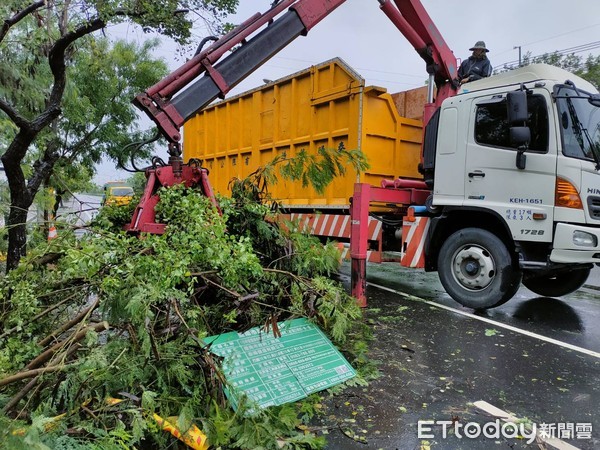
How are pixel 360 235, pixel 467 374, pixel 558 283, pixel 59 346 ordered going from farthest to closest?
pixel 558 283 < pixel 360 235 < pixel 467 374 < pixel 59 346

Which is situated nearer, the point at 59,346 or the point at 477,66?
the point at 59,346

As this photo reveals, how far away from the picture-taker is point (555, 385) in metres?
3.10

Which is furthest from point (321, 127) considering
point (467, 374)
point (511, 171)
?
point (467, 374)

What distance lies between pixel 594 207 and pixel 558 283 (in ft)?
6.10

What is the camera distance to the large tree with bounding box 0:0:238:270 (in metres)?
4.73

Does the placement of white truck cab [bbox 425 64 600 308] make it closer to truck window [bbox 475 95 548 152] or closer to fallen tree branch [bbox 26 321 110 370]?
truck window [bbox 475 95 548 152]

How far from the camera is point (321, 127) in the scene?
6312mm

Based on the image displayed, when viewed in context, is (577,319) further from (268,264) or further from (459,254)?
(268,264)

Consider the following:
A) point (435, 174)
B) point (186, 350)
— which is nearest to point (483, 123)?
point (435, 174)

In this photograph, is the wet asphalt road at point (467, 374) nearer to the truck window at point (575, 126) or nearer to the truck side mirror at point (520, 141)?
the truck side mirror at point (520, 141)

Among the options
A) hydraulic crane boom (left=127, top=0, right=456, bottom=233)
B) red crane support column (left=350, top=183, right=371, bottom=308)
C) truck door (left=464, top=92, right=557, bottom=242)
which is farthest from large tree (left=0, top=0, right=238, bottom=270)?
truck door (left=464, top=92, right=557, bottom=242)

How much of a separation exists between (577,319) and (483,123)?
249 centimetres

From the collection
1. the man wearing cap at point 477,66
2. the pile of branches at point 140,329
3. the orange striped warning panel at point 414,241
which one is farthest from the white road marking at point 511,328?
the man wearing cap at point 477,66

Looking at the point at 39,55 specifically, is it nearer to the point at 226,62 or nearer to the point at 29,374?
the point at 226,62
